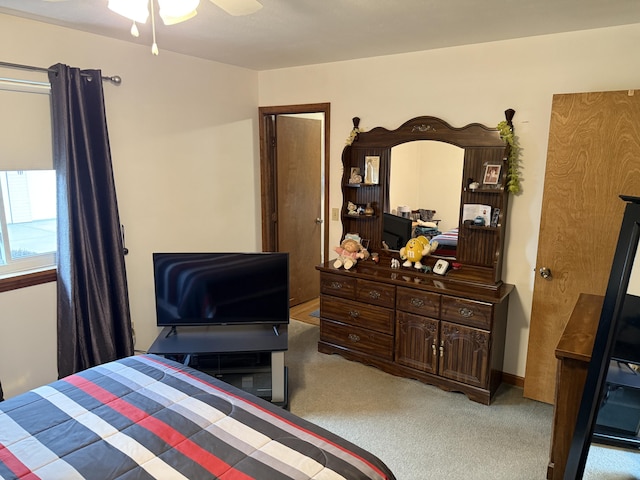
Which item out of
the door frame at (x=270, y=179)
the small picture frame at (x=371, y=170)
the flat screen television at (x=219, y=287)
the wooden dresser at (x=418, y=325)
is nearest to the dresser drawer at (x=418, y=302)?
the wooden dresser at (x=418, y=325)

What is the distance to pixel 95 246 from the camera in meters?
2.82

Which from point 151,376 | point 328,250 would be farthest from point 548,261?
point 151,376

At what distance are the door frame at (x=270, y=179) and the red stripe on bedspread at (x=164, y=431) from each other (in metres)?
2.42

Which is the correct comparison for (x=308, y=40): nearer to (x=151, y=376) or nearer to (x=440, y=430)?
(x=151, y=376)

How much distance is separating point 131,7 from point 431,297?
2.37m

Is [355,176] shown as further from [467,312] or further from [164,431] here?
[164,431]

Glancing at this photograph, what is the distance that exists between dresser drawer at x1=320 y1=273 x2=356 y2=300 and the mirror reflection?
661 mm

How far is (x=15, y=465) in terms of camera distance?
1416mm

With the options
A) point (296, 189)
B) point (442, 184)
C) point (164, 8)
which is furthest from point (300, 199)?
point (164, 8)

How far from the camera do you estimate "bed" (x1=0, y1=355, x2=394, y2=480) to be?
140cm

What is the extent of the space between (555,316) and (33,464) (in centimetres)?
284

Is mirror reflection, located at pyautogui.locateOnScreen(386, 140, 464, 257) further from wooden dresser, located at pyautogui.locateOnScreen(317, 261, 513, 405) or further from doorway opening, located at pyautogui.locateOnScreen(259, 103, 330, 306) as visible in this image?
doorway opening, located at pyautogui.locateOnScreen(259, 103, 330, 306)

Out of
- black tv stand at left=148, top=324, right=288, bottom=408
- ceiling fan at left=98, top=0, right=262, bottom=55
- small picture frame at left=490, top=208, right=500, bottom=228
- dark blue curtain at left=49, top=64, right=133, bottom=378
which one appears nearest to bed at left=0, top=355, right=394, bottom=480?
black tv stand at left=148, top=324, right=288, bottom=408

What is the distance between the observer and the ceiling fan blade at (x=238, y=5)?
164cm
